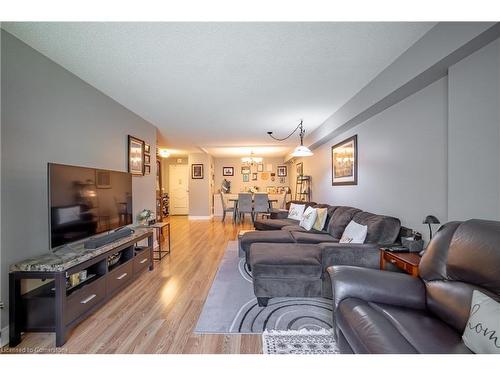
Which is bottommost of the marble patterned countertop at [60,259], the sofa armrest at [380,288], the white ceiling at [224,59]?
the sofa armrest at [380,288]

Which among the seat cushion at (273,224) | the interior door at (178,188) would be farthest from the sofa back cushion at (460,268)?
the interior door at (178,188)

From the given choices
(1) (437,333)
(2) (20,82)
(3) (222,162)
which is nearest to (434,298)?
(1) (437,333)

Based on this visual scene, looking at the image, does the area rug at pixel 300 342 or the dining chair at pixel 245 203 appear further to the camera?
the dining chair at pixel 245 203

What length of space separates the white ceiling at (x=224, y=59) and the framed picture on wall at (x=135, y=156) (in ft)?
1.71

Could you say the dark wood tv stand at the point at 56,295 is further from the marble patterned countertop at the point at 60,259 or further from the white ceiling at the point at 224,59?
the white ceiling at the point at 224,59

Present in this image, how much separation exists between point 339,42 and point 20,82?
8.46 feet

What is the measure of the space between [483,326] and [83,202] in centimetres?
284

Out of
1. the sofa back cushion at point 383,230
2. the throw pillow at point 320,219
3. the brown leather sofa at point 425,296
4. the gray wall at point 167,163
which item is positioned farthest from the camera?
the gray wall at point 167,163

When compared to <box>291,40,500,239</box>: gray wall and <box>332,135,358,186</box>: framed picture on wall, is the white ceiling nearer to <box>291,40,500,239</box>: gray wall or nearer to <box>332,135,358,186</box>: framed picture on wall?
<box>291,40,500,239</box>: gray wall

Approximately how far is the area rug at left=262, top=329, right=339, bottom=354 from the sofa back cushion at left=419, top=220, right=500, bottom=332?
718 mm

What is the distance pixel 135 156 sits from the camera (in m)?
3.58

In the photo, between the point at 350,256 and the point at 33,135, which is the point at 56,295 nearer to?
the point at 33,135

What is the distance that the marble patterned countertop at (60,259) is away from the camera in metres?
1.62

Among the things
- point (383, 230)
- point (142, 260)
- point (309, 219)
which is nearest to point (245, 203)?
point (309, 219)
